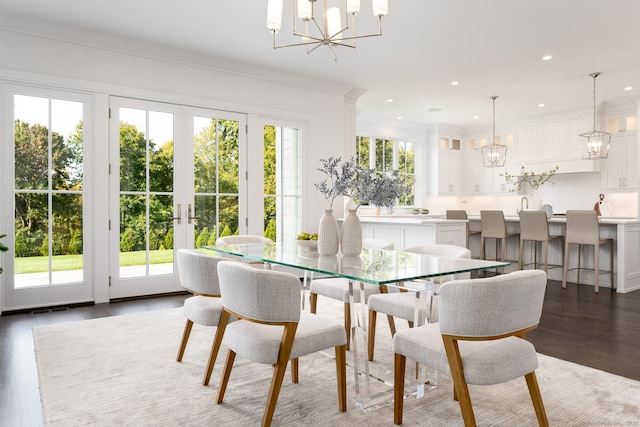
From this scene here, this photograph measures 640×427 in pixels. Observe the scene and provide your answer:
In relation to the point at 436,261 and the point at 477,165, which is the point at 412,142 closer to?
the point at 477,165

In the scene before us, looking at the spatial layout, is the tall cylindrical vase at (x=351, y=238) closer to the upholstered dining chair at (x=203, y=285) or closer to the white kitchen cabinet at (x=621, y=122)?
the upholstered dining chair at (x=203, y=285)

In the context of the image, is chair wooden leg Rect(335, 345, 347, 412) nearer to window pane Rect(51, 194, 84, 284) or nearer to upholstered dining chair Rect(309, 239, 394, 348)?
upholstered dining chair Rect(309, 239, 394, 348)

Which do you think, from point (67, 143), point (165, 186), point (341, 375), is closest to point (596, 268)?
point (341, 375)

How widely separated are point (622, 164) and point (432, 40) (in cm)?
491

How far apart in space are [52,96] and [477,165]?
7.97m

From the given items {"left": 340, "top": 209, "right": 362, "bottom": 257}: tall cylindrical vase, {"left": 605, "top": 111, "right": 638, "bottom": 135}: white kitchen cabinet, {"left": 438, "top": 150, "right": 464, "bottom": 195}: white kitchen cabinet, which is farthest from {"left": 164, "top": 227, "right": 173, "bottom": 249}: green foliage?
{"left": 605, "top": 111, "right": 638, "bottom": 135}: white kitchen cabinet

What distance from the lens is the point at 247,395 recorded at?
232cm

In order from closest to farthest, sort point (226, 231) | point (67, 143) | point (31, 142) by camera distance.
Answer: point (31, 142) < point (67, 143) < point (226, 231)

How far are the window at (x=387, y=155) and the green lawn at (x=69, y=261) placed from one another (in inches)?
173

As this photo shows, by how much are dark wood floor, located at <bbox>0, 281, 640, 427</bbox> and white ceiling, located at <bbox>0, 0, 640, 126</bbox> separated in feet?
8.89

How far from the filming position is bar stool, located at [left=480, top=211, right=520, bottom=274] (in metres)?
6.19

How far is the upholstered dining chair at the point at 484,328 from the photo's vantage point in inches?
63.2

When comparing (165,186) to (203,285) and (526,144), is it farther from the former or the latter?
(526,144)

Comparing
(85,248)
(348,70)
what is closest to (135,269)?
(85,248)
